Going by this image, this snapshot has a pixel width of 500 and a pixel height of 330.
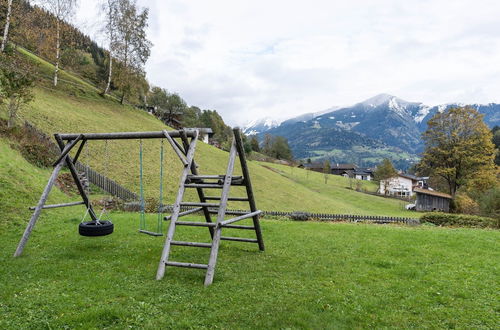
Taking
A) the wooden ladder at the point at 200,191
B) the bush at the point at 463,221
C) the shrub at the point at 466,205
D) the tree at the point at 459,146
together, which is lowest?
the shrub at the point at 466,205

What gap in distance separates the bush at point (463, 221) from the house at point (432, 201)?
105 feet

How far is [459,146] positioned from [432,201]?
15519 millimetres

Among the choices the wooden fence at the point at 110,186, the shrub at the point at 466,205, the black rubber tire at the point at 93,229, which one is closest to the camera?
the black rubber tire at the point at 93,229

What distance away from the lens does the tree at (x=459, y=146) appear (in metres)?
39.1

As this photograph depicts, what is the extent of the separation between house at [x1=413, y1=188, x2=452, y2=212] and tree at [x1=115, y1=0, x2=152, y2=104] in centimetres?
5149

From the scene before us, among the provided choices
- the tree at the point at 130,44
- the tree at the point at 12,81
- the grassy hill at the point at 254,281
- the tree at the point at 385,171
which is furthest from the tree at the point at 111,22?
the tree at the point at 385,171

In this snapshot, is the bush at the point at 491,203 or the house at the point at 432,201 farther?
the house at the point at 432,201

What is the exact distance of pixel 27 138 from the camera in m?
23.2

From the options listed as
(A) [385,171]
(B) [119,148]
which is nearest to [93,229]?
(B) [119,148]

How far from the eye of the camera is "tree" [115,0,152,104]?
47469mm

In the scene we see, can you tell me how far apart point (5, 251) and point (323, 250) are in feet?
30.8

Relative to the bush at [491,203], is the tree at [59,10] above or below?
above

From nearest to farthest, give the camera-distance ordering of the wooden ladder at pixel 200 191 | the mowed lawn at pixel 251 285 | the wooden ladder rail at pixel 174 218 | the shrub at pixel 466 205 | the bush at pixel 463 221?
the mowed lawn at pixel 251 285, the wooden ladder rail at pixel 174 218, the wooden ladder at pixel 200 191, the bush at pixel 463 221, the shrub at pixel 466 205

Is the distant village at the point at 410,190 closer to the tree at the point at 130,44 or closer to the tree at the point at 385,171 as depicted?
the tree at the point at 385,171
